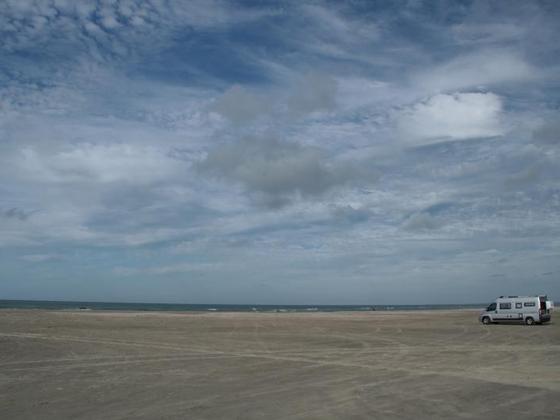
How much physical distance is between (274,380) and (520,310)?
35413 mm

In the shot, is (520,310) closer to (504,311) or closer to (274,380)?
(504,311)

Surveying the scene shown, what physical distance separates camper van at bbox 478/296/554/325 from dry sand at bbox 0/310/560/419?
17765 millimetres

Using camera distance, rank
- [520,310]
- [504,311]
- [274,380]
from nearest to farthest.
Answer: [274,380], [520,310], [504,311]

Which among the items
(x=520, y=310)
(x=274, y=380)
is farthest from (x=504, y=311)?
(x=274, y=380)

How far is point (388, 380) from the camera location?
15.7m

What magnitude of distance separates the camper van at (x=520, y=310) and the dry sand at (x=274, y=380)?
17765 mm

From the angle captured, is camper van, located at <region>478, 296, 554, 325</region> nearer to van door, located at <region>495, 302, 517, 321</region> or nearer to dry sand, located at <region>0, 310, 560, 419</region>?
van door, located at <region>495, 302, 517, 321</region>

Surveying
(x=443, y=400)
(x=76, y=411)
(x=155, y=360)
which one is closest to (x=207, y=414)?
(x=76, y=411)

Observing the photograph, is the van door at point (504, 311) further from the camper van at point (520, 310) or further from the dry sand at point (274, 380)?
the dry sand at point (274, 380)

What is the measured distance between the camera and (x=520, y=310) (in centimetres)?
4484

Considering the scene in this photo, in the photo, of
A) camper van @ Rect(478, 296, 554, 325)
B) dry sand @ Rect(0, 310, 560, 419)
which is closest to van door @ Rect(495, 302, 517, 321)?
camper van @ Rect(478, 296, 554, 325)

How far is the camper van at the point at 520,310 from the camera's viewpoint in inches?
1730

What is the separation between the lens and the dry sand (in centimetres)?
1183

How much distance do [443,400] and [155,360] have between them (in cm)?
1141
